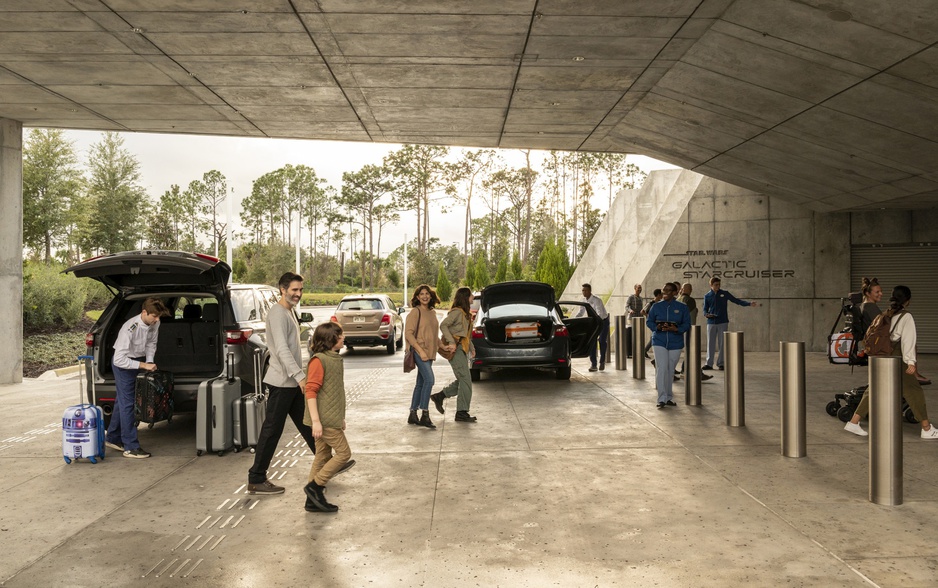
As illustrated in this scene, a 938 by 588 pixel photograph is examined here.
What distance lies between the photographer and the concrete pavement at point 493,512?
4.46 metres

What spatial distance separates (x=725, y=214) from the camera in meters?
20.7

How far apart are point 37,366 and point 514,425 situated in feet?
43.2

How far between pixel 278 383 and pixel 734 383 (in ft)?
18.5

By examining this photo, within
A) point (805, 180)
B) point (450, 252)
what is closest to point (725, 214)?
point (805, 180)

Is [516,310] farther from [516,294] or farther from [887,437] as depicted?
[887,437]

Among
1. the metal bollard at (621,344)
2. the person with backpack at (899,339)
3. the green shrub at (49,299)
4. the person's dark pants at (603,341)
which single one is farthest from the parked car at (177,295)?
the green shrub at (49,299)

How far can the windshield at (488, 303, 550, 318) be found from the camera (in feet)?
44.2

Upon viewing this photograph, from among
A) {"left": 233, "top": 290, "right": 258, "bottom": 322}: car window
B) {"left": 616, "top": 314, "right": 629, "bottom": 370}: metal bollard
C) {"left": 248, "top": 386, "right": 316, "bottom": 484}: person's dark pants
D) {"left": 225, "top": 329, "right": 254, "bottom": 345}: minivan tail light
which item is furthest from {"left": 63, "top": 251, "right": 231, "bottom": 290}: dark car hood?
{"left": 616, "top": 314, "right": 629, "bottom": 370}: metal bollard

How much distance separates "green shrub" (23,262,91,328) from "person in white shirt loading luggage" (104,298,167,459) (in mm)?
17389

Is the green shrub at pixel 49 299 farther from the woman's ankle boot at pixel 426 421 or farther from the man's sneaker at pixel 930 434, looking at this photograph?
the man's sneaker at pixel 930 434

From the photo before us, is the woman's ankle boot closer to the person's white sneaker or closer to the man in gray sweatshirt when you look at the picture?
the man in gray sweatshirt

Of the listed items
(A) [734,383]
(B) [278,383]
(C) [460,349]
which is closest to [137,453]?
(B) [278,383]

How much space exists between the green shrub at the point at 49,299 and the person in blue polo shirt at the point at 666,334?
19.3 metres

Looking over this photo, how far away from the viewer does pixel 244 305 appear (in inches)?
352
